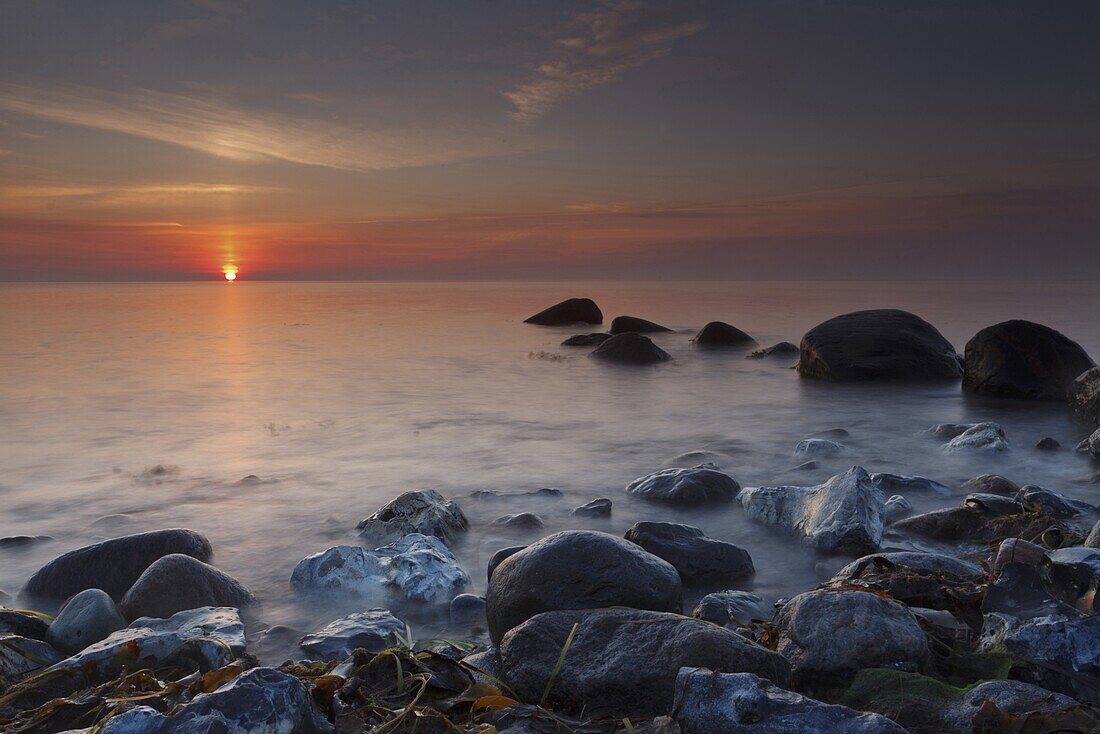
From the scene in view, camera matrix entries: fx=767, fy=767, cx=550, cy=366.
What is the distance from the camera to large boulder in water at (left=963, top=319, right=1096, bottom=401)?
13.0 m

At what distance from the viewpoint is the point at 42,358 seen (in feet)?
72.2

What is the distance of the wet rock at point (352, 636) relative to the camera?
4285 mm

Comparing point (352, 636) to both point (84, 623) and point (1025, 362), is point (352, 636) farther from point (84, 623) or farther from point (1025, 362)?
point (1025, 362)

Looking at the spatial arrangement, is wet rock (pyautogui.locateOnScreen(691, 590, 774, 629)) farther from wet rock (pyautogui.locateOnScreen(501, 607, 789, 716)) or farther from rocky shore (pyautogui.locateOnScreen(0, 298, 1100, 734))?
wet rock (pyautogui.locateOnScreen(501, 607, 789, 716))

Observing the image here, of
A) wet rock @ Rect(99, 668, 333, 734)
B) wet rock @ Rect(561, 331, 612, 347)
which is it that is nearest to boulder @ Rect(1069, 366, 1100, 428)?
wet rock @ Rect(99, 668, 333, 734)

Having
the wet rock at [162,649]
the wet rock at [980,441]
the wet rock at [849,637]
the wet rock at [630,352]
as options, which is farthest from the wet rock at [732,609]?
the wet rock at [630,352]

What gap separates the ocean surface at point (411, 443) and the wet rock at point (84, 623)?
830mm

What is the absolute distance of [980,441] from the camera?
915 centimetres

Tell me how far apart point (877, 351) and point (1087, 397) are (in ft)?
16.0

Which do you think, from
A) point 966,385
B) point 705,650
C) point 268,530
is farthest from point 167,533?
point 966,385

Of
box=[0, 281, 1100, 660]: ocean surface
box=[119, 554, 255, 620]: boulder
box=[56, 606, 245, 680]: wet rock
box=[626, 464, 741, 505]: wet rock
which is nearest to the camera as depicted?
box=[56, 606, 245, 680]: wet rock

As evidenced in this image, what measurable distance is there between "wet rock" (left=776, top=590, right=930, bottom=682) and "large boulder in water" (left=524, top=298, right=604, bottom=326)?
30.1 metres

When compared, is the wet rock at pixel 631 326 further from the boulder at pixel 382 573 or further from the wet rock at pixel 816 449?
the boulder at pixel 382 573

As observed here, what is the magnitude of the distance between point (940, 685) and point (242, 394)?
15.2m
